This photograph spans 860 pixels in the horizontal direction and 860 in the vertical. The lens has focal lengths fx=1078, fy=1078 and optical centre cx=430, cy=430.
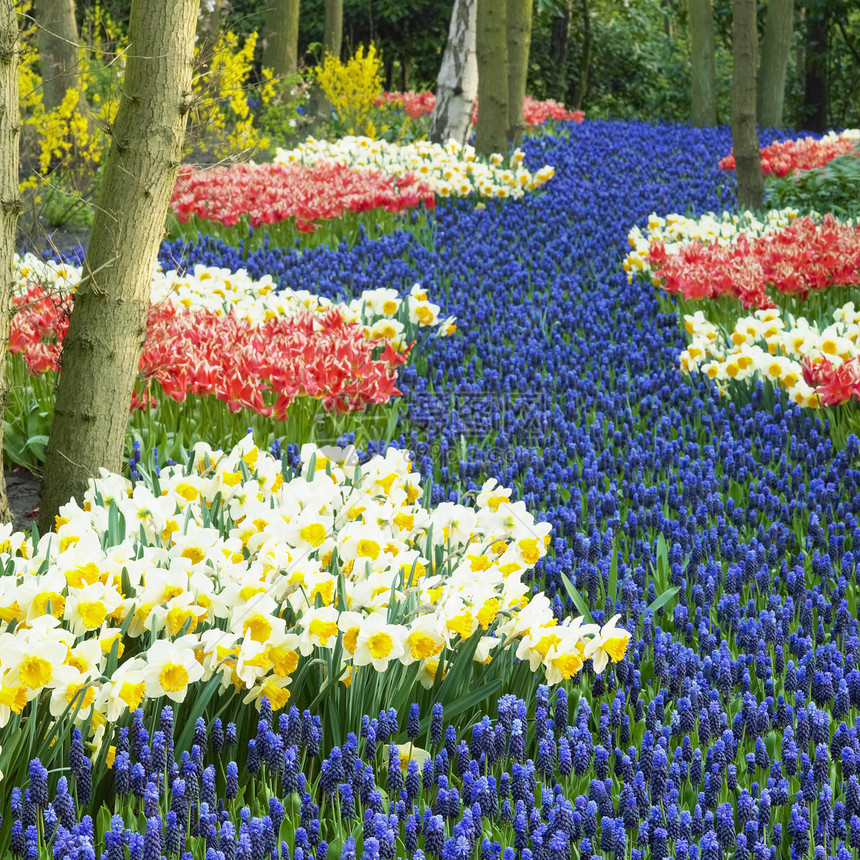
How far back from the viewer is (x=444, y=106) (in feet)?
45.2

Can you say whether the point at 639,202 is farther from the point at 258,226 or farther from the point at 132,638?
the point at 132,638

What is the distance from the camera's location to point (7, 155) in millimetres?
3596

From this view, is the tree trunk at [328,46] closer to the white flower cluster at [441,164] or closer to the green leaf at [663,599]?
the white flower cluster at [441,164]

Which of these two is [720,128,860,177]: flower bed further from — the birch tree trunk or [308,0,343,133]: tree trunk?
[308,0,343,133]: tree trunk

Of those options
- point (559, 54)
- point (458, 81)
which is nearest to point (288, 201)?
point (458, 81)

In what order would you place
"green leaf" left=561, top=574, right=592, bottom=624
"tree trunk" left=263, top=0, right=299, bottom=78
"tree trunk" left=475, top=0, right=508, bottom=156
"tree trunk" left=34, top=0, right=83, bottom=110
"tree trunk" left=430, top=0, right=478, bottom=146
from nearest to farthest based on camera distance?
"green leaf" left=561, top=574, right=592, bottom=624 < "tree trunk" left=475, top=0, right=508, bottom=156 < "tree trunk" left=34, top=0, right=83, bottom=110 < "tree trunk" left=430, top=0, right=478, bottom=146 < "tree trunk" left=263, top=0, right=299, bottom=78

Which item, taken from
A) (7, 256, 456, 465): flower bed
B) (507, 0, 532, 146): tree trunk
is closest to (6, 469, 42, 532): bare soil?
(7, 256, 456, 465): flower bed

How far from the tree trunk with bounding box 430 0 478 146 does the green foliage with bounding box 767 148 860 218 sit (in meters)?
4.78

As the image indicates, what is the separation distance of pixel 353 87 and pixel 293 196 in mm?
6876

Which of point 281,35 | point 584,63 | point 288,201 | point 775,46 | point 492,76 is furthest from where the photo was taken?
point 584,63

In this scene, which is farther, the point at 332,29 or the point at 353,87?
the point at 332,29

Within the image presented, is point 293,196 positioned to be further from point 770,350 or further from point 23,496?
point 23,496

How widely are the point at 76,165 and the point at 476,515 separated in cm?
891

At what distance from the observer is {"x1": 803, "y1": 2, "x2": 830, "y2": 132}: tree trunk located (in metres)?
19.5
